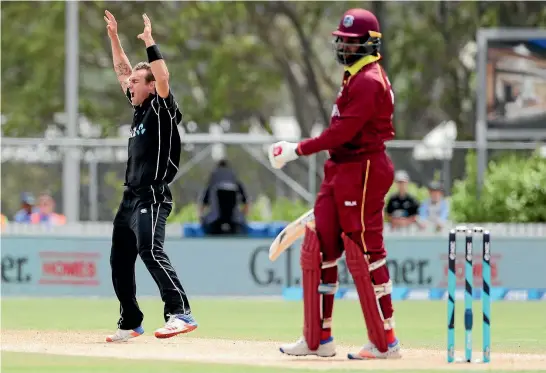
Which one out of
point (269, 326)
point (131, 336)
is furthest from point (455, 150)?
point (131, 336)

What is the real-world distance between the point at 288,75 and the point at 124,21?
5.00 metres

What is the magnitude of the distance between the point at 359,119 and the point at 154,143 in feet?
7.16

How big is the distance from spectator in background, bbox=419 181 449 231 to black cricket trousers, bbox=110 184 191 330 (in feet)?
34.4

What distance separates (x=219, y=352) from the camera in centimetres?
1145

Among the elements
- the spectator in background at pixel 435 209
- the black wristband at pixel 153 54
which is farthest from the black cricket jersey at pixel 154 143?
the spectator in background at pixel 435 209

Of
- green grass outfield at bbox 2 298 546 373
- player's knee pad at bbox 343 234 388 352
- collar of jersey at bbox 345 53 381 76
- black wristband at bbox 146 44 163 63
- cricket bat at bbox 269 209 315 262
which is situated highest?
black wristband at bbox 146 44 163 63

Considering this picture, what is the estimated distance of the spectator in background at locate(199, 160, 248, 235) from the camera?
71.8 ft

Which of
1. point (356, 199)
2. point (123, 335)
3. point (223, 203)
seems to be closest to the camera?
point (356, 199)

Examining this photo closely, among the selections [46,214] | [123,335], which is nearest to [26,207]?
[46,214]

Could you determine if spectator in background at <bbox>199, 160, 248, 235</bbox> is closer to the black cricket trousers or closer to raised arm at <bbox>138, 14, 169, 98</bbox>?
the black cricket trousers

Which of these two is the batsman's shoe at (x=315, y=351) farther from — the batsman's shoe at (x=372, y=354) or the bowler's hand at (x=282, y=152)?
the bowler's hand at (x=282, y=152)

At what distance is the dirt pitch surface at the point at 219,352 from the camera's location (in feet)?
34.1

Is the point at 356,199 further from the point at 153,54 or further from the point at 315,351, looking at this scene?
the point at 153,54

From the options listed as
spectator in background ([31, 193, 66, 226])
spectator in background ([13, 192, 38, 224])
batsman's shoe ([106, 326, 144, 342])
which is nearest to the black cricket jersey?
batsman's shoe ([106, 326, 144, 342])
